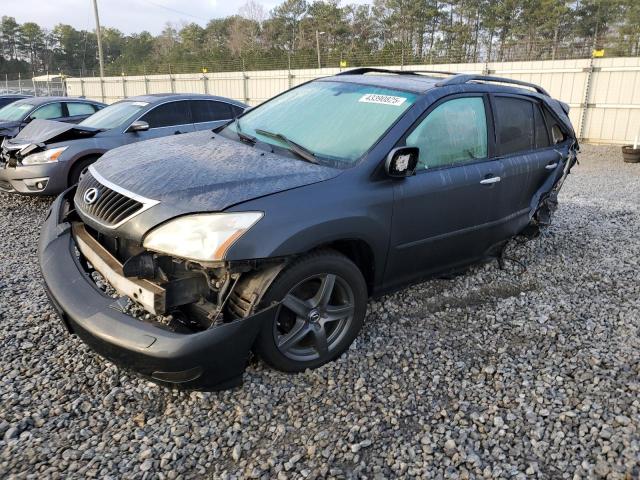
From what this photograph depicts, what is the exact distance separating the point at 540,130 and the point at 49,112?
9.08 m

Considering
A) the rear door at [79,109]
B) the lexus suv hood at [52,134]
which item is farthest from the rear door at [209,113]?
the rear door at [79,109]

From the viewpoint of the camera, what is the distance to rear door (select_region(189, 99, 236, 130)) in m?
7.33

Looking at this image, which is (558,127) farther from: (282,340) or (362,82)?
(282,340)

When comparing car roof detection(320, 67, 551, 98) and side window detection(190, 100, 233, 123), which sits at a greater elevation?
car roof detection(320, 67, 551, 98)

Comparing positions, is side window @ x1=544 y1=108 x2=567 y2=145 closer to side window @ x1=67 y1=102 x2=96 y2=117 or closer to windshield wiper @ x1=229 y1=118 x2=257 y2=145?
windshield wiper @ x1=229 y1=118 x2=257 y2=145

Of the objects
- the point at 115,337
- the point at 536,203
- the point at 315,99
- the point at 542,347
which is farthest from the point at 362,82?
the point at 115,337

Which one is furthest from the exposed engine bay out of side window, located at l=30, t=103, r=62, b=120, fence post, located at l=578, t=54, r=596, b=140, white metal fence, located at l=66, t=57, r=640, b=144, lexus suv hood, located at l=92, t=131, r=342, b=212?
fence post, located at l=578, t=54, r=596, b=140

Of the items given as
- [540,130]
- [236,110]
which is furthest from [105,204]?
[236,110]

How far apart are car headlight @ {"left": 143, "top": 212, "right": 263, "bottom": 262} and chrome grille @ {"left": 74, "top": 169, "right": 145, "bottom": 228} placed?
0.74ft

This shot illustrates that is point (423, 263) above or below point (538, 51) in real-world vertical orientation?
below

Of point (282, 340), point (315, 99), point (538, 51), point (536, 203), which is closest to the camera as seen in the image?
point (282, 340)

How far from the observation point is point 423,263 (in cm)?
347

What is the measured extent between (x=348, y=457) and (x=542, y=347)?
5.67 feet

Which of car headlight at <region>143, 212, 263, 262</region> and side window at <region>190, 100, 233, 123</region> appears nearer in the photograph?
car headlight at <region>143, 212, 263, 262</region>
